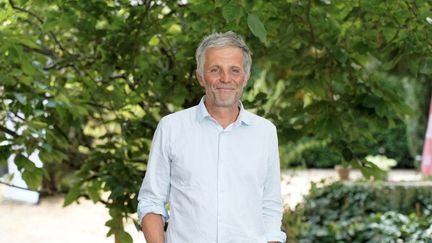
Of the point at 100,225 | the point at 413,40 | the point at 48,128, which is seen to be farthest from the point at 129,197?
the point at 100,225

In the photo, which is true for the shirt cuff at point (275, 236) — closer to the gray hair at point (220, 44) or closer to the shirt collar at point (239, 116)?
the shirt collar at point (239, 116)

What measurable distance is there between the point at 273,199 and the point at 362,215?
5.13 metres

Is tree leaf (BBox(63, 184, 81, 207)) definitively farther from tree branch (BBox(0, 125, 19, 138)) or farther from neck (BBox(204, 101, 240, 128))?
neck (BBox(204, 101, 240, 128))

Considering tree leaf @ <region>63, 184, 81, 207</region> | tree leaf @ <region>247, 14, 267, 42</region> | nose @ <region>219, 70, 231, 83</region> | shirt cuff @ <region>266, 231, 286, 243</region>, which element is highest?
tree leaf @ <region>247, 14, 267, 42</region>

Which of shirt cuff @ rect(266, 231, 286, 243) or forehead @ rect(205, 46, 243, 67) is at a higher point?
forehead @ rect(205, 46, 243, 67)

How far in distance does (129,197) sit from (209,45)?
151cm

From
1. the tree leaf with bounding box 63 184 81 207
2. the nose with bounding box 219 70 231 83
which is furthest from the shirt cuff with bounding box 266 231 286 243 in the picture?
the tree leaf with bounding box 63 184 81 207

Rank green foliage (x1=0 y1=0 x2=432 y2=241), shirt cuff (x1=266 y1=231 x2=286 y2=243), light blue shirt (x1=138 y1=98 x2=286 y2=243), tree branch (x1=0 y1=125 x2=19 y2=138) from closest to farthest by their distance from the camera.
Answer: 1. light blue shirt (x1=138 y1=98 x2=286 y2=243)
2. shirt cuff (x1=266 y1=231 x2=286 y2=243)
3. green foliage (x1=0 y1=0 x2=432 y2=241)
4. tree branch (x1=0 y1=125 x2=19 y2=138)

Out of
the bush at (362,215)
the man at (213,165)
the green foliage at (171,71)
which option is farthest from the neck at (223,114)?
the bush at (362,215)

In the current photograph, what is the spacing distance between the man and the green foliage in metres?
1.10

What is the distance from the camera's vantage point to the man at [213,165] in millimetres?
1873

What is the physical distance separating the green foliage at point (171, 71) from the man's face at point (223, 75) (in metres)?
1.10

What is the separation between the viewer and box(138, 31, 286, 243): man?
1873 millimetres

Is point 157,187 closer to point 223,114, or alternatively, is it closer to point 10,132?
point 223,114
